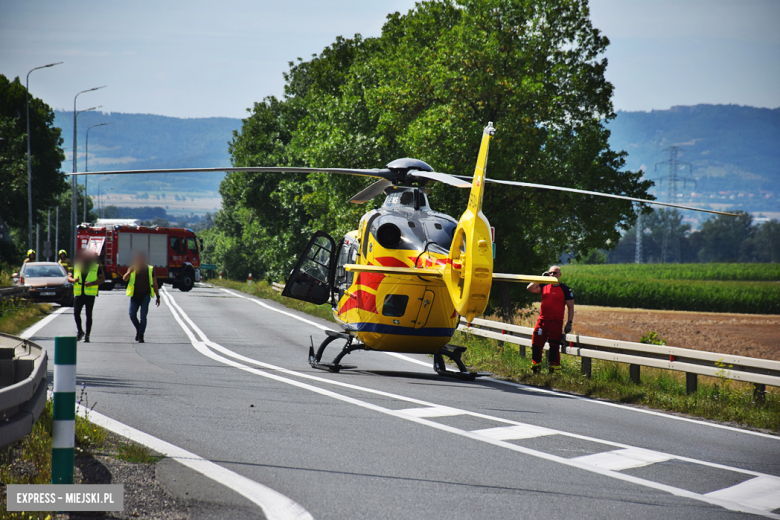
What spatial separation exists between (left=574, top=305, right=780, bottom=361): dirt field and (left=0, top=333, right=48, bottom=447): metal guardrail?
87.5ft

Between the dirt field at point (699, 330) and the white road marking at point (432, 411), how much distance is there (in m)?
22.2

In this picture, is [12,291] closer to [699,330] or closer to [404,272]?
[404,272]

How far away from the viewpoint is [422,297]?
11398 millimetres

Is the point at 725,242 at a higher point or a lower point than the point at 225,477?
higher

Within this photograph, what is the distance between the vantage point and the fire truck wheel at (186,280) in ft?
140

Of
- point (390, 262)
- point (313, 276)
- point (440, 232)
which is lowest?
point (313, 276)

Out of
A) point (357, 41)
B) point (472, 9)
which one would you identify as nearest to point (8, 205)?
point (357, 41)

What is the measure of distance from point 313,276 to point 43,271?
58.7ft

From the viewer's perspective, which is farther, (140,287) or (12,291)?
(12,291)

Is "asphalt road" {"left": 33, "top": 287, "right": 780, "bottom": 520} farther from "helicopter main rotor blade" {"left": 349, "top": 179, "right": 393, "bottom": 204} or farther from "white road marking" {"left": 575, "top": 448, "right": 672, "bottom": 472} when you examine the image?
"helicopter main rotor blade" {"left": 349, "top": 179, "right": 393, "bottom": 204}

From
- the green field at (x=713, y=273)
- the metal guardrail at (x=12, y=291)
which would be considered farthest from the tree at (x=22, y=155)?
the green field at (x=713, y=273)

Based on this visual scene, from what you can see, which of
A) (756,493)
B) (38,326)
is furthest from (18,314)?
(756,493)

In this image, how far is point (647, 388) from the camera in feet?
36.3

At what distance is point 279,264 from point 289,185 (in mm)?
8863
